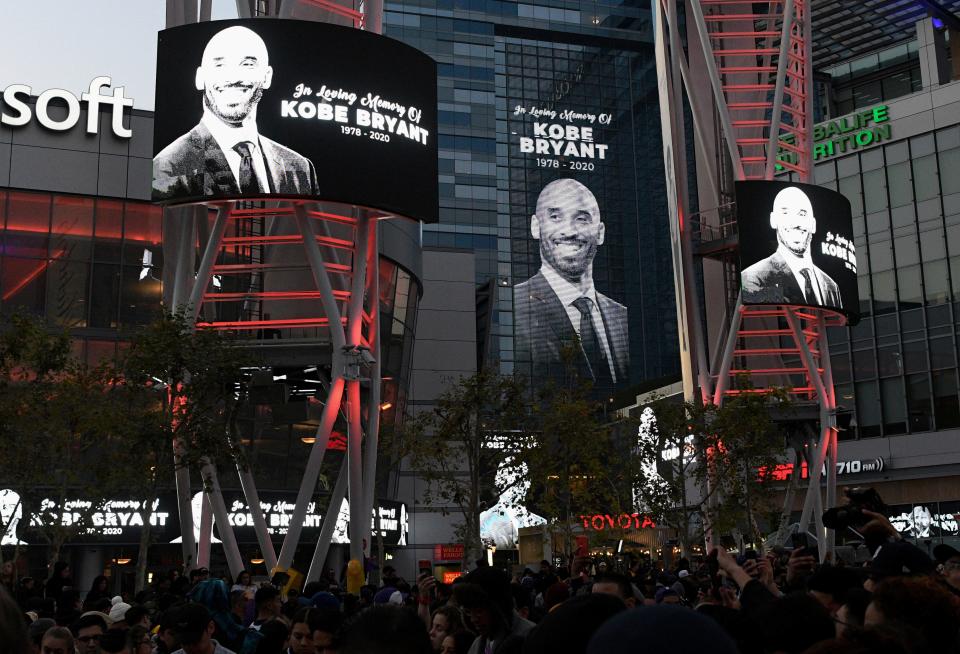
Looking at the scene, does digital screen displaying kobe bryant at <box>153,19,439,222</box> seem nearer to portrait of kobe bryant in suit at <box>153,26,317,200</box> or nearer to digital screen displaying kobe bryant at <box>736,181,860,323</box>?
portrait of kobe bryant in suit at <box>153,26,317,200</box>

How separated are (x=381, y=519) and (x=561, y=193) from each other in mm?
80154

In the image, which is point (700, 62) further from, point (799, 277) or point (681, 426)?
point (681, 426)

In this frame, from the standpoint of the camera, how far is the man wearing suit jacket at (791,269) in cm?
4197

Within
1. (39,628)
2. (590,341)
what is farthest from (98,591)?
(590,341)

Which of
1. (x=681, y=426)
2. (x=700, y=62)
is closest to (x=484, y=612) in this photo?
(x=681, y=426)

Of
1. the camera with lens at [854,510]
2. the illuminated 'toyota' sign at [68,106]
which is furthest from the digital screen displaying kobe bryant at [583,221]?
the camera with lens at [854,510]

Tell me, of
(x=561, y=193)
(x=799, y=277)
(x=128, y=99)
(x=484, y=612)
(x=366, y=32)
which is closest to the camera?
(x=484, y=612)

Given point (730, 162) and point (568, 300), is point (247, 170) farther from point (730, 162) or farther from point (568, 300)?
point (568, 300)

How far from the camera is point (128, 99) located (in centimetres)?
4703

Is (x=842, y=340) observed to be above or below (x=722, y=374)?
above

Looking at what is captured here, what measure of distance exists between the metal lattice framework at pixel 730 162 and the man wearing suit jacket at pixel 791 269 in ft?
3.31

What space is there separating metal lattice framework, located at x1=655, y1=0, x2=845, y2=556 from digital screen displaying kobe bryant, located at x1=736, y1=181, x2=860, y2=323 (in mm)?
1011

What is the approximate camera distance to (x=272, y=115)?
28703 millimetres

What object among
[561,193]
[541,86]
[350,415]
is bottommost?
[350,415]
